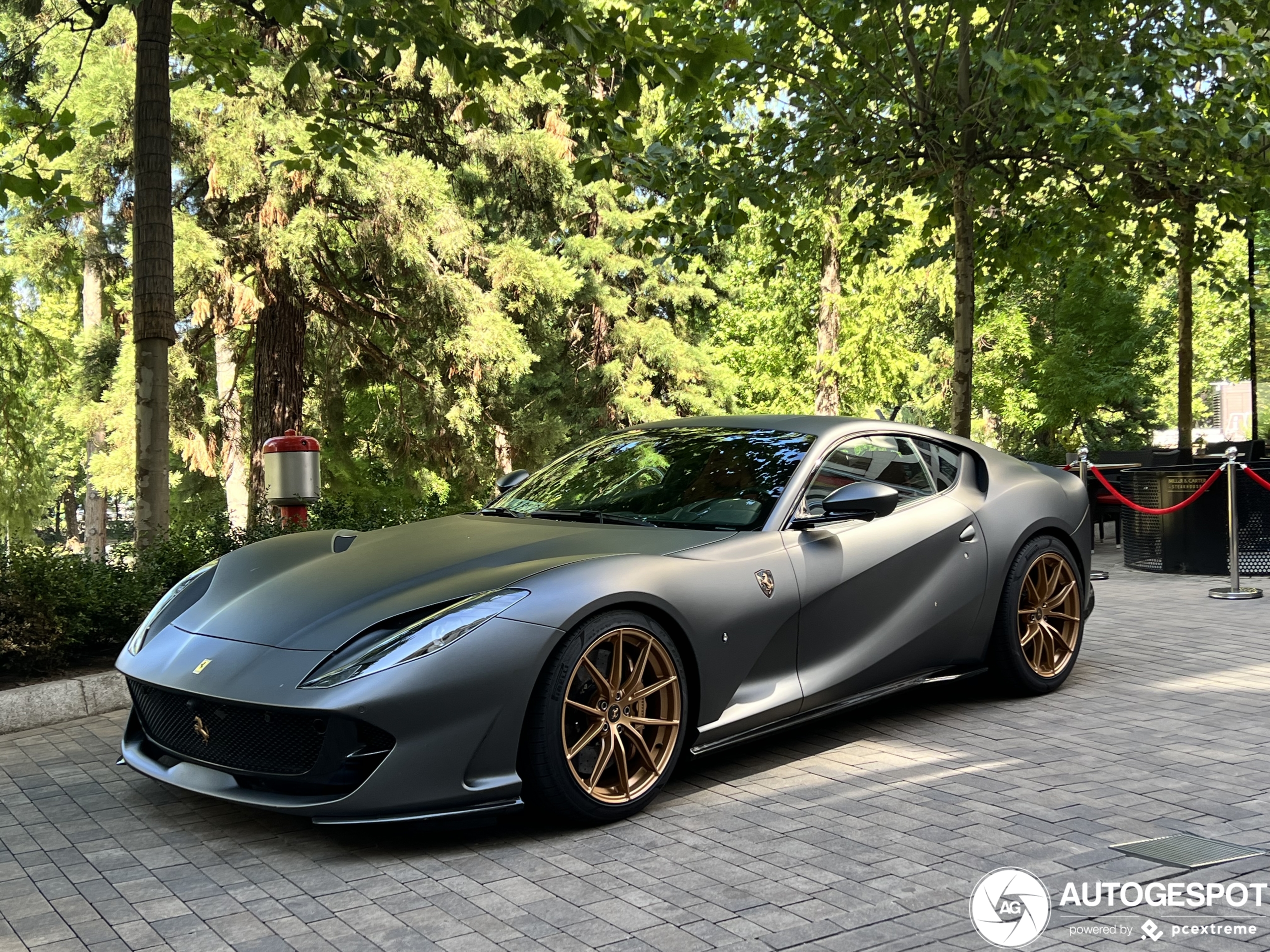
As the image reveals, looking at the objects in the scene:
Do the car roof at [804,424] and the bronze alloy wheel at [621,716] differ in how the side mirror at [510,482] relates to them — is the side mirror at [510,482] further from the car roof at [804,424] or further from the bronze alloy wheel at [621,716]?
the bronze alloy wheel at [621,716]

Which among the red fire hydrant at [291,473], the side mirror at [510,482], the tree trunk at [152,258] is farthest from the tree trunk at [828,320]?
the side mirror at [510,482]

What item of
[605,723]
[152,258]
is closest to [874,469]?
[605,723]

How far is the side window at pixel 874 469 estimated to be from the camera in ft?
17.1

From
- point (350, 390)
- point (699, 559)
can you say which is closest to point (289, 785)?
point (699, 559)

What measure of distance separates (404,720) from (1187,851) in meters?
2.56

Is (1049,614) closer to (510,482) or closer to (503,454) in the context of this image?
(510,482)

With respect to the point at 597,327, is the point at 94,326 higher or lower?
lower

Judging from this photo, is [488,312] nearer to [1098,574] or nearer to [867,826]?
[1098,574]

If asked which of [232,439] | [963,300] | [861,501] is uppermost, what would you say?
[963,300]

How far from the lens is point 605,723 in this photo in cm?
417

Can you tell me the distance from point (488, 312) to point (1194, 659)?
1483cm

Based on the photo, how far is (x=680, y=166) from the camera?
11.8 m

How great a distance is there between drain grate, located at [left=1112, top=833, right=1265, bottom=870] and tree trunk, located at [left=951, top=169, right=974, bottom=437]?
8.03 meters

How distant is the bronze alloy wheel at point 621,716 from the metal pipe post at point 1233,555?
7.20m
